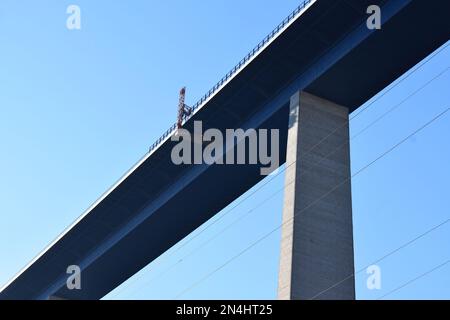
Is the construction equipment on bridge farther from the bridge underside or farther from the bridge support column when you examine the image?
the bridge support column

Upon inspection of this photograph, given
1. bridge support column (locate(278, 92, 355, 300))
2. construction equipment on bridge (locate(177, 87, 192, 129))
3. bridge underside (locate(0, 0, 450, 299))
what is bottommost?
bridge support column (locate(278, 92, 355, 300))

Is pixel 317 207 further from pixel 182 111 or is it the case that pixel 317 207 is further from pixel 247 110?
pixel 182 111

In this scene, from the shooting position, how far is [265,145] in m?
40.7

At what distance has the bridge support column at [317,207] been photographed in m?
31.4

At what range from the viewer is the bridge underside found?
3419 centimetres

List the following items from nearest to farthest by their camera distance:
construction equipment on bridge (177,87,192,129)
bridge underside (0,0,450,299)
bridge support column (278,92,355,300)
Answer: bridge support column (278,92,355,300) < bridge underside (0,0,450,299) < construction equipment on bridge (177,87,192,129)

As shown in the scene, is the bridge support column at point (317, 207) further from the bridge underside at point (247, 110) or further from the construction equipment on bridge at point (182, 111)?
the construction equipment on bridge at point (182, 111)

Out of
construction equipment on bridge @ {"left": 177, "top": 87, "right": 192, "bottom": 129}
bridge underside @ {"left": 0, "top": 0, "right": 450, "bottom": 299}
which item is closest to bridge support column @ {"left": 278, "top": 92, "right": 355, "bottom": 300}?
bridge underside @ {"left": 0, "top": 0, "right": 450, "bottom": 299}

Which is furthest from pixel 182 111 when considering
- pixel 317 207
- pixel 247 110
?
pixel 317 207

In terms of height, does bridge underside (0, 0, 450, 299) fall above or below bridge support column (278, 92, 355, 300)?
above

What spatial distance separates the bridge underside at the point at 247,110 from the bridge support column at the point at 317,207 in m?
1.50

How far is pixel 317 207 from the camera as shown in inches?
1314

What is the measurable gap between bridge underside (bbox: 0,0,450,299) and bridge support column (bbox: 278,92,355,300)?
4.93 feet
